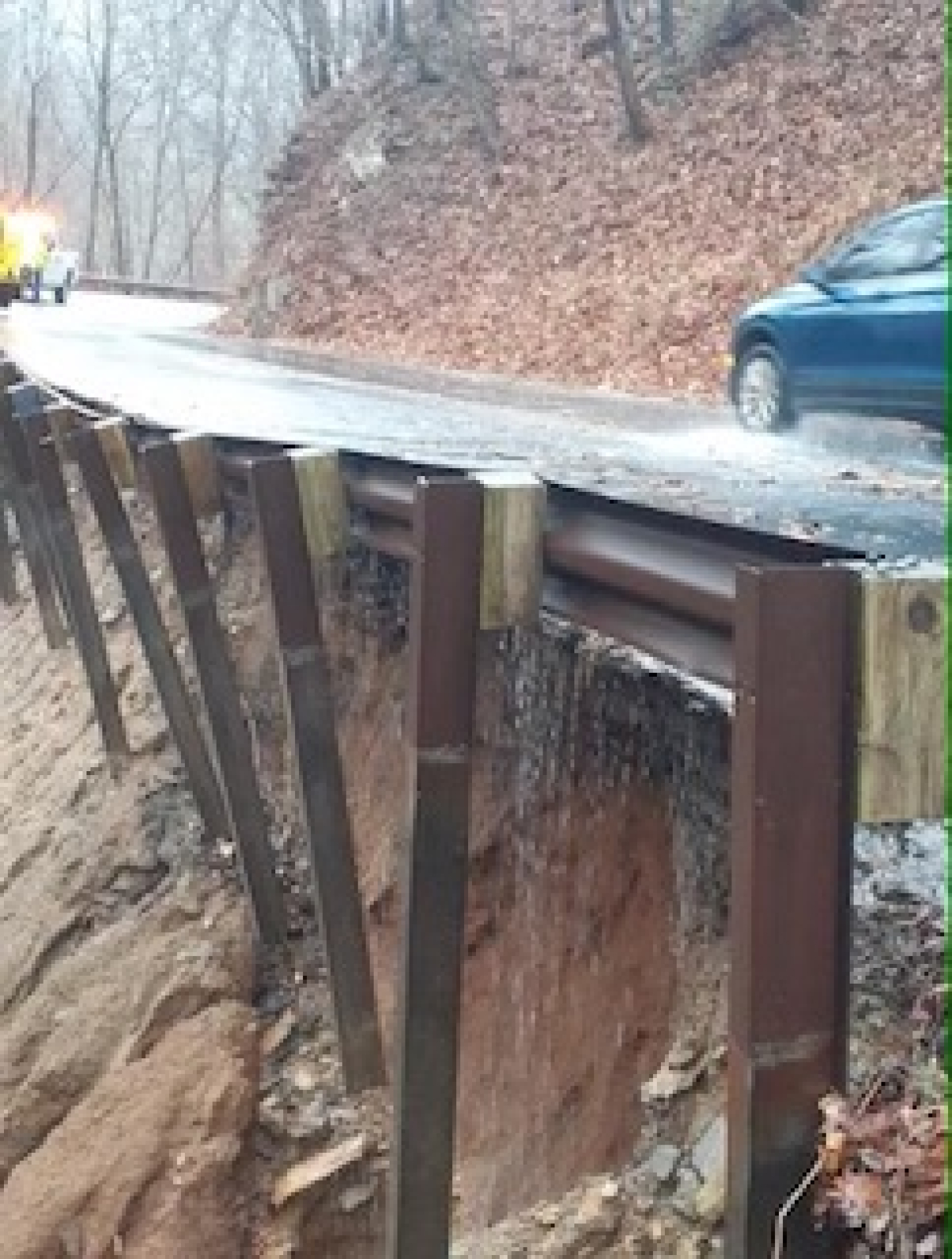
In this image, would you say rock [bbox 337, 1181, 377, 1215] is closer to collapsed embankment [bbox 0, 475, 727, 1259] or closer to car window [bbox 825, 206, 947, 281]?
collapsed embankment [bbox 0, 475, 727, 1259]

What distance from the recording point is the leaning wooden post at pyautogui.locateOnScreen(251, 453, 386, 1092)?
Answer: 225 inches

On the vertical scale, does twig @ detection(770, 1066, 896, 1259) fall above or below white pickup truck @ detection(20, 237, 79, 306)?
below

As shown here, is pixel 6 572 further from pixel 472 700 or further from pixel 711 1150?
pixel 711 1150

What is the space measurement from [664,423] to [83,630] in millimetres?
5591

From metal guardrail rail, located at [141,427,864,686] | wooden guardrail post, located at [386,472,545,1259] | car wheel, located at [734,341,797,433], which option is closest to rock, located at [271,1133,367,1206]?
wooden guardrail post, located at [386,472,545,1259]

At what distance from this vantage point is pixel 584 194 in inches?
914

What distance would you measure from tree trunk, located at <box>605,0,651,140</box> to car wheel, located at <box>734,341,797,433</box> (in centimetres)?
1160

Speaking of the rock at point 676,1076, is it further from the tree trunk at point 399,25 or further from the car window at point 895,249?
the tree trunk at point 399,25

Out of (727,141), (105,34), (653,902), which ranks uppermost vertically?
(105,34)

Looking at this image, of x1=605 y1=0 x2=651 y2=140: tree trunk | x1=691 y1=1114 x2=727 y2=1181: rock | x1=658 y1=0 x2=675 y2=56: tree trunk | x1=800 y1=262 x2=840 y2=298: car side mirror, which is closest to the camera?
x1=691 y1=1114 x2=727 y2=1181: rock

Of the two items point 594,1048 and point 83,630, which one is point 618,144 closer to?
point 83,630

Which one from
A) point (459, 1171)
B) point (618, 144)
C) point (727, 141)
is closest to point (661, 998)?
point (459, 1171)

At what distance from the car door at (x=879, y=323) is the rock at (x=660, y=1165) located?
6681 millimetres

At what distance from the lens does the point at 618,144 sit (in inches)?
933
